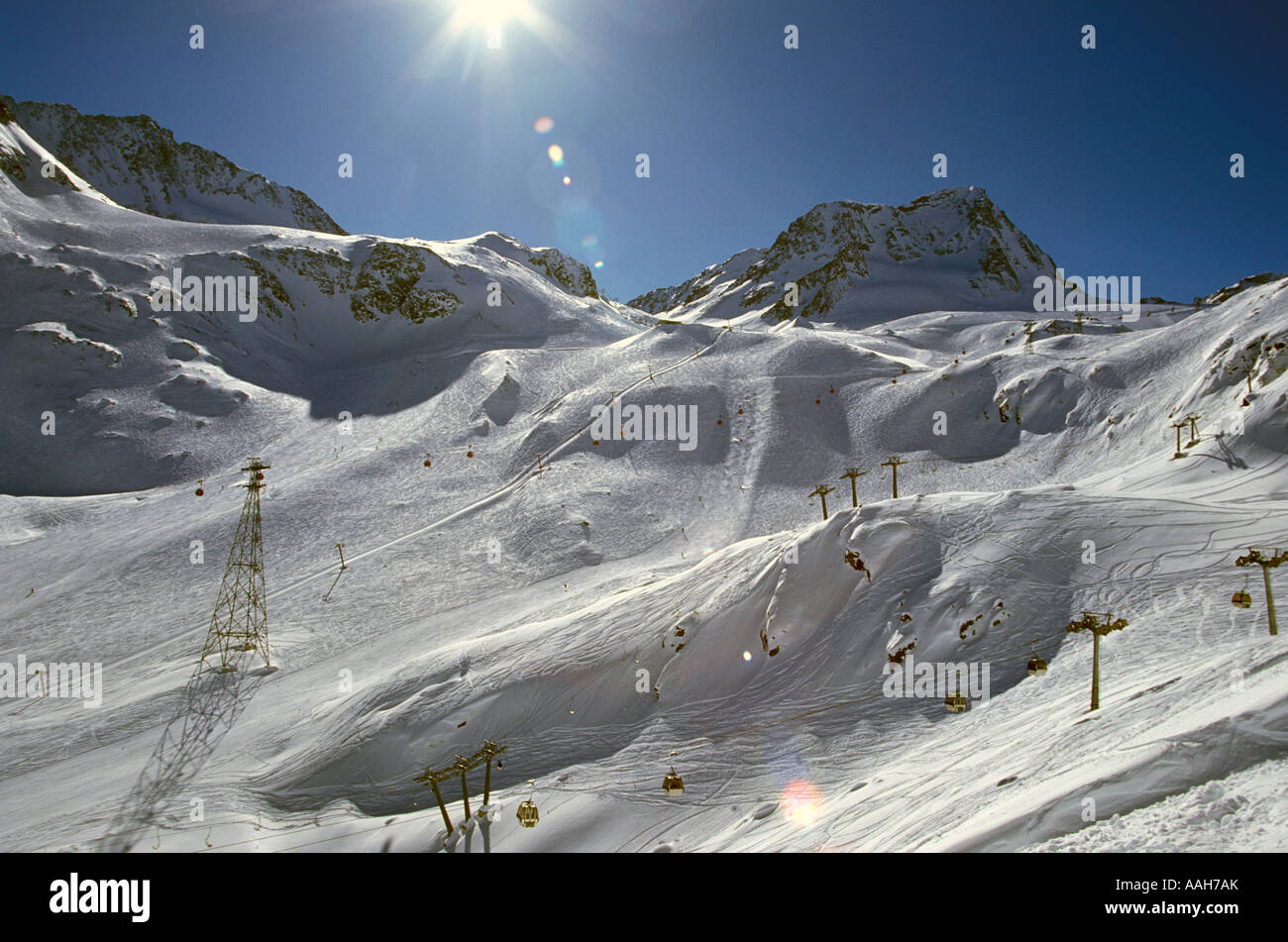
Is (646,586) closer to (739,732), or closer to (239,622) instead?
(739,732)

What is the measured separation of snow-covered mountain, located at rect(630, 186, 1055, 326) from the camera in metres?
122

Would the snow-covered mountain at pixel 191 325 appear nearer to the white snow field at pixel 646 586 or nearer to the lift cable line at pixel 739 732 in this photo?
the white snow field at pixel 646 586

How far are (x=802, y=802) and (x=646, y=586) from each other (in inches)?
569

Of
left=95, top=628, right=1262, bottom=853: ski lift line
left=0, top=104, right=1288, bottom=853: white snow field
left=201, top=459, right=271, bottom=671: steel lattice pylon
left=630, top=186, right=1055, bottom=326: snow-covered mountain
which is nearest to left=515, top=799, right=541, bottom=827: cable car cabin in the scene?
left=0, top=104, right=1288, bottom=853: white snow field

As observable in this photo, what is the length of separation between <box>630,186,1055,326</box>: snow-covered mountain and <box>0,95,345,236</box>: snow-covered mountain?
4098 inches

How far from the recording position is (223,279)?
8619 cm

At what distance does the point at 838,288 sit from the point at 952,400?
78040 millimetres

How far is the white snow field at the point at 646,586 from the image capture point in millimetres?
14352

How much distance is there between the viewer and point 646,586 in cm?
2933

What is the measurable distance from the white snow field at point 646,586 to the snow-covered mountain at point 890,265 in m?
48.1

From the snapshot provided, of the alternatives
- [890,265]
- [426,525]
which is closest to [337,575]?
[426,525]

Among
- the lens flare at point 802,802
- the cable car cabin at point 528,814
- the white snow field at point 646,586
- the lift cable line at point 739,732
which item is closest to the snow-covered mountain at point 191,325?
the white snow field at point 646,586
